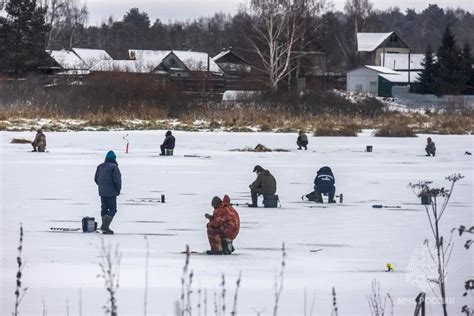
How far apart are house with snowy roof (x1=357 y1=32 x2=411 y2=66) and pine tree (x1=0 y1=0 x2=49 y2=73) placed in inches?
1641

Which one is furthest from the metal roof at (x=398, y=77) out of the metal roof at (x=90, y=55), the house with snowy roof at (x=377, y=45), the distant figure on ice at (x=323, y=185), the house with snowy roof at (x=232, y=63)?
the distant figure on ice at (x=323, y=185)

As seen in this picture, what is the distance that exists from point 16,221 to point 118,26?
136339 mm

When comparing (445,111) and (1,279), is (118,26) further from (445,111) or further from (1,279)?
(1,279)

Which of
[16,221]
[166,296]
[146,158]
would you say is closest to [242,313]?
[166,296]

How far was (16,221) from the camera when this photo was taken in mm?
16859

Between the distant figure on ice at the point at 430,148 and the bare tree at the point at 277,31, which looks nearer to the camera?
the distant figure on ice at the point at 430,148

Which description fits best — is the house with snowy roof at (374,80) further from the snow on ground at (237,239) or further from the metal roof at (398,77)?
the snow on ground at (237,239)

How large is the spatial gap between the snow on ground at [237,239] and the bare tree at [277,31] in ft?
106

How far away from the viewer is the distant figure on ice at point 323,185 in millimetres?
20250

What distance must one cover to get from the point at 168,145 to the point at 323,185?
13.9 m

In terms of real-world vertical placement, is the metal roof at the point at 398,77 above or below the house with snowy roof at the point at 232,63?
below

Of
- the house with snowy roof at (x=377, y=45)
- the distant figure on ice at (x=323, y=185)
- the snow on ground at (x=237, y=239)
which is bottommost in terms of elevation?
the snow on ground at (x=237, y=239)

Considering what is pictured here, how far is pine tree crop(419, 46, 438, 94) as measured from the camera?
75625 millimetres

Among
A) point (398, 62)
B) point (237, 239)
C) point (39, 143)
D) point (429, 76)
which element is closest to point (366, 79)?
point (429, 76)
